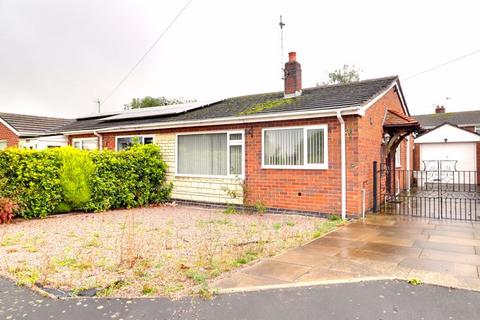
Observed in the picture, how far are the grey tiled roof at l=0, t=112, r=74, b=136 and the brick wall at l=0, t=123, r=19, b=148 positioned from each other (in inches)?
17.9

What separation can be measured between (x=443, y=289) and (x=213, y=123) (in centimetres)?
831

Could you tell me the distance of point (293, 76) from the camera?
11898 millimetres

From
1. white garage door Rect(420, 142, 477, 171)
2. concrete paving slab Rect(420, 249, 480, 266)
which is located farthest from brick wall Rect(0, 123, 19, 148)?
white garage door Rect(420, 142, 477, 171)

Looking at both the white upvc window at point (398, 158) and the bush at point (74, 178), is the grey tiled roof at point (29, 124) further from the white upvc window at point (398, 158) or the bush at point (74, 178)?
the white upvc window at point (398, 158)

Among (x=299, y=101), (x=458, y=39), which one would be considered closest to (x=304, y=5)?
(x=299, y=101)

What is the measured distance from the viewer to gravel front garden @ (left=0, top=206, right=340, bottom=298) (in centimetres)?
430

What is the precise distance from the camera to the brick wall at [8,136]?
63.3 feet

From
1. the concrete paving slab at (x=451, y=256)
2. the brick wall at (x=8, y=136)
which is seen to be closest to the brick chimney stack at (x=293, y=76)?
the concrete paving slab at (x=451, y=256)

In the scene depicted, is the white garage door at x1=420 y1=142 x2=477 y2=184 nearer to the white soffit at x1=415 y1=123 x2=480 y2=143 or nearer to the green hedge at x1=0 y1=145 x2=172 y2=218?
the white soffit at x1=415 y1=123 x2=480 y2=143

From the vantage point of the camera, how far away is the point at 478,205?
36.2 feet

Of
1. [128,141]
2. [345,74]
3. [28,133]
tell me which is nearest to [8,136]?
[28,133]

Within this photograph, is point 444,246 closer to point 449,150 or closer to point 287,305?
point 287,305

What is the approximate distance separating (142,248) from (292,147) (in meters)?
5.26

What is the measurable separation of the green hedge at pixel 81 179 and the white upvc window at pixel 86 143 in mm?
4636
